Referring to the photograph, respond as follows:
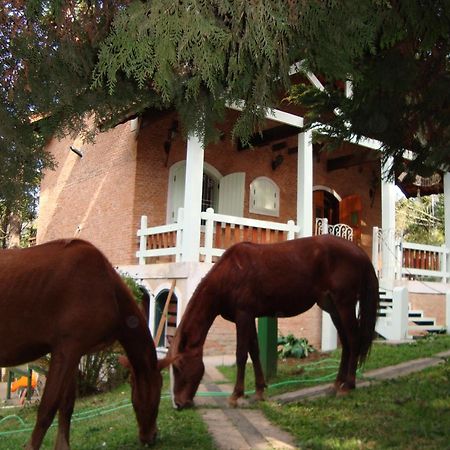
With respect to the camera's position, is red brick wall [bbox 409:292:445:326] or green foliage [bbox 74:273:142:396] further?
red brick wall [bbox 409:292:445:326]

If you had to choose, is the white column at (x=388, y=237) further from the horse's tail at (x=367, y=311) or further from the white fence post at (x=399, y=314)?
the horse's tail at (x=367, y=311)

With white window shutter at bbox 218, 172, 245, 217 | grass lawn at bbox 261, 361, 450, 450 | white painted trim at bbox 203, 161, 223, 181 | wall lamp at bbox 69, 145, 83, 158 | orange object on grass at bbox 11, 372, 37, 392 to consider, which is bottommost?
orange object on grass at bbox 11, 372, 37, 392

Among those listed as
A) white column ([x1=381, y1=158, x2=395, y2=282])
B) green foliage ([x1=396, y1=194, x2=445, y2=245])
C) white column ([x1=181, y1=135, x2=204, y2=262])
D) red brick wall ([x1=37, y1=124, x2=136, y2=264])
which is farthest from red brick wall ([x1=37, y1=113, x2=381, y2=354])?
green foliage ([x1=396, y1=194, x2=445, y2=245])

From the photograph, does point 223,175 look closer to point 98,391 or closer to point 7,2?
point 98,391

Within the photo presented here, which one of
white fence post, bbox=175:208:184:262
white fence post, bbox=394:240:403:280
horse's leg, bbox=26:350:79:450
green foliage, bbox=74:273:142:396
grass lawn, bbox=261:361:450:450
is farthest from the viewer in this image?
white fence post, bbox=394:240:403:280

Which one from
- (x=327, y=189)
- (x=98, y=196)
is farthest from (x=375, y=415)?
(x=327, y=189)

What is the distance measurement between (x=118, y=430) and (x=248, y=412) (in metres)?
1.43

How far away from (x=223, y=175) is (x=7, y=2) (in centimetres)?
1095

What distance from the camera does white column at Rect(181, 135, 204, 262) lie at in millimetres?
10586

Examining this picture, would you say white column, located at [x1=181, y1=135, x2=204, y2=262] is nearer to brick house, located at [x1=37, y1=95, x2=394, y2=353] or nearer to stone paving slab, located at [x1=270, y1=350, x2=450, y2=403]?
brick house, located at [x1=37, y1=95, x2=394, y2=353]

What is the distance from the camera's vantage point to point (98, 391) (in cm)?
873

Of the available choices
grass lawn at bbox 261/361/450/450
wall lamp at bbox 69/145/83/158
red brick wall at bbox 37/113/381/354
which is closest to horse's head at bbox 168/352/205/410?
grass lawn at bbox 261/361/450/450

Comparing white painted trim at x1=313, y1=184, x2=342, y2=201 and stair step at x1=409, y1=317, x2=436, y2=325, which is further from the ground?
white painted trim at x1=313, y1=184, x2=342, y2=201

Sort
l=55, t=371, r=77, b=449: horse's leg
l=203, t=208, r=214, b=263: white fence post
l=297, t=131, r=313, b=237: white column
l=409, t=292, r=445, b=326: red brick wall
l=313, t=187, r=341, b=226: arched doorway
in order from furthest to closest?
l=313, t=187, r=341, b=226: arched doorway < l=409, t=292, r=445, b=326: red brick wall < l=297, t=131, r=313, b=237: white column < l=203, t=208, r=214, b=263: white fence post < l=55, t=371, r=77, b=449: horse's leg
